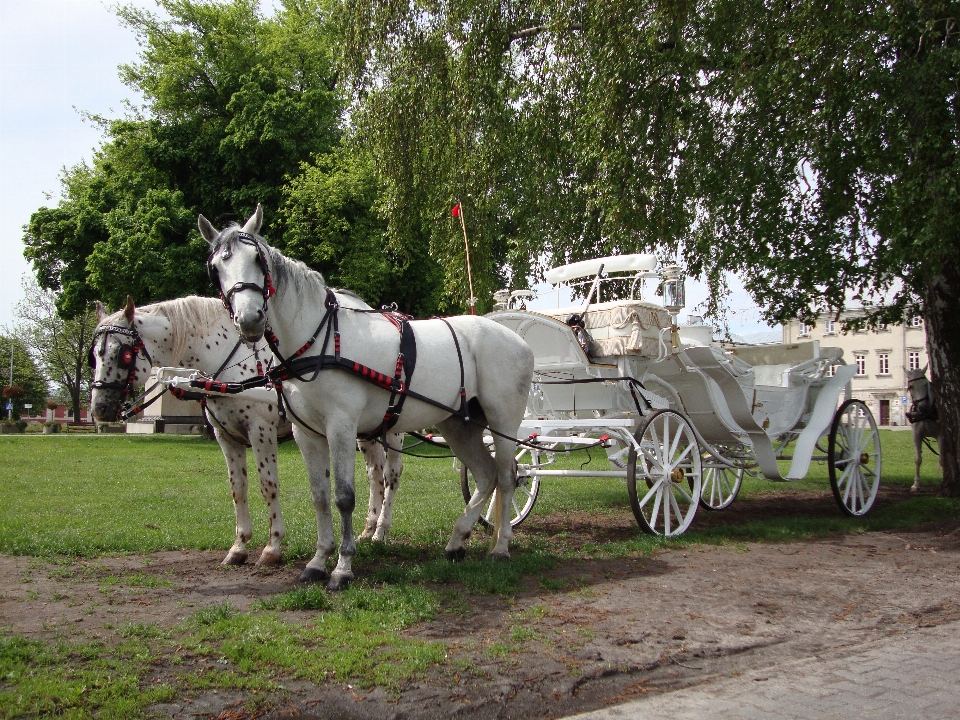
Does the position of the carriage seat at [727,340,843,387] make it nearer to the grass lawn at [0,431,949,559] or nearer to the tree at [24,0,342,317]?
the grass lawn at [0,431,949,559]

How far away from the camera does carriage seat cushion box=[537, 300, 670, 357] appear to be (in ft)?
27.3

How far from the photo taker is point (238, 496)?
711 cm

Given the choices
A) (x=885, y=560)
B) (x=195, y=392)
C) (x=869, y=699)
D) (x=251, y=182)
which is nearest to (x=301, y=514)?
(x=195, y=392)

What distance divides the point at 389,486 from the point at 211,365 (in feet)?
7.27

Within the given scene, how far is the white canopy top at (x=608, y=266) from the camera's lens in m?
8.62

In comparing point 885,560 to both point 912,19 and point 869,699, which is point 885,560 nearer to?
point 869,699

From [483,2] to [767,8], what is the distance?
4.08 metres

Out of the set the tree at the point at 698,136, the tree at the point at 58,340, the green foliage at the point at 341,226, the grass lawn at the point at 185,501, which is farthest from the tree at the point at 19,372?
the tree at the point at 698,136

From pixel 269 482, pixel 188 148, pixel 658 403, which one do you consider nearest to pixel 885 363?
pixel 188 148

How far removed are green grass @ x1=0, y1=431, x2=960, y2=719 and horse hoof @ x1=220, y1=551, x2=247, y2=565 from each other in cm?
40

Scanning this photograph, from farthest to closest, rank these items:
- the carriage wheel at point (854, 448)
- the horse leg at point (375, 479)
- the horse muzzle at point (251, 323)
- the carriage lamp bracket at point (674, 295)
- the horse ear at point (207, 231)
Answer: the carriage wheel at point (854, 448), the carriage lamp bracket at point (674, 295), the horse leg at point (375, 479), the horse ear at point (207, 231), the horse muzzle at point (251, 323)

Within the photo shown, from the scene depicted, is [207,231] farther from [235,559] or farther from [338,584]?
[235,559]

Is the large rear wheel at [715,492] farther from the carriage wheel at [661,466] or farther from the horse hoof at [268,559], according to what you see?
the horse hoof at [268,559]

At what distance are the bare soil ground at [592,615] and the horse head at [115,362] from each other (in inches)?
53.0
